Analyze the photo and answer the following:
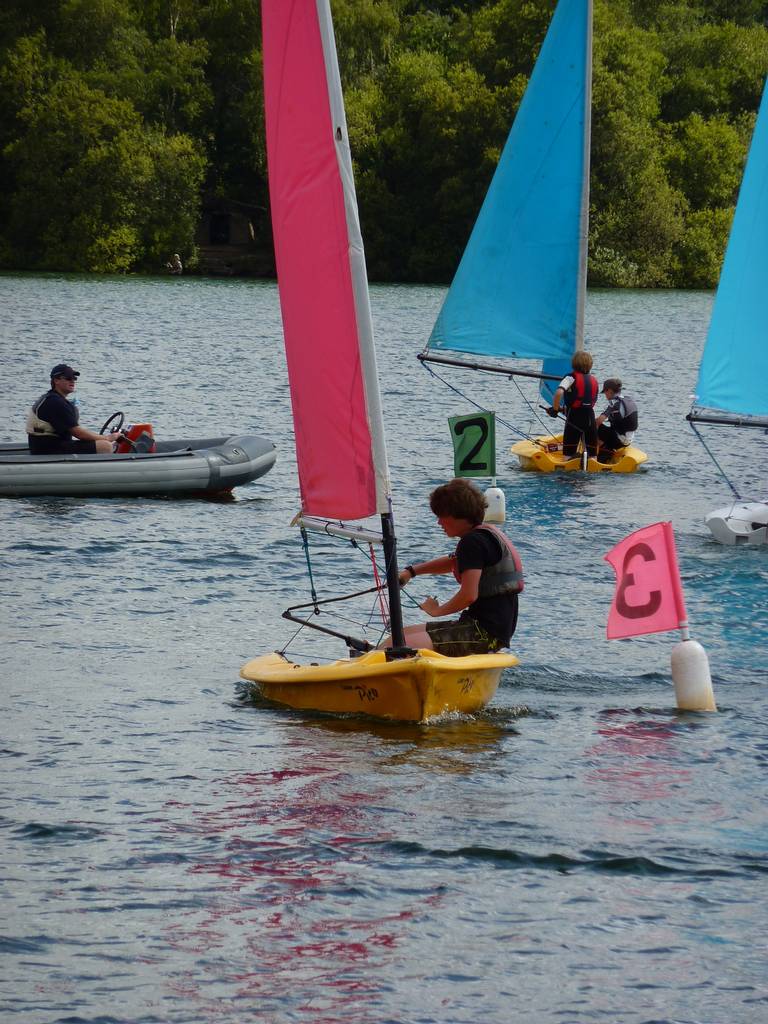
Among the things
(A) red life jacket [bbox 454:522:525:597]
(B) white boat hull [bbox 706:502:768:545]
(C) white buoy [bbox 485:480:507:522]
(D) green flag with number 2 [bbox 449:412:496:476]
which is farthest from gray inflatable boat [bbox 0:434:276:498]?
(A) red life jacket [bbox 454:522:525:597]

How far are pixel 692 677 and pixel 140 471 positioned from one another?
9272 mm

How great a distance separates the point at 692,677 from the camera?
10.4m

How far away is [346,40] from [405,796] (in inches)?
2736

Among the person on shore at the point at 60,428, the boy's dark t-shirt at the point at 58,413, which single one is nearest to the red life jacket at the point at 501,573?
the person on shore at the point at 60,428

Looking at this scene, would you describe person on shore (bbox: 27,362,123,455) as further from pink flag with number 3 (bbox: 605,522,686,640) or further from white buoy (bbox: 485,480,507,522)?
pink flag with number 3 (bbox: 605,522,686,640)

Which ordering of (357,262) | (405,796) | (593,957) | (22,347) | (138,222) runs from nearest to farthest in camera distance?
(593,957)
(405,796)
(357,262)
(22,347)
(138,222)

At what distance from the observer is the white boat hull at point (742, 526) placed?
1620 centimetres

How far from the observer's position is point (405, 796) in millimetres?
8594

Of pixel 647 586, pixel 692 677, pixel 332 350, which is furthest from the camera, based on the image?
pixel 692 677

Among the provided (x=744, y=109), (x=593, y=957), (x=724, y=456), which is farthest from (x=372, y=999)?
(x=744, y=109)

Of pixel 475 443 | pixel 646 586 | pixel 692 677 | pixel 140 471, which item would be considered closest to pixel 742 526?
pixel 475 443

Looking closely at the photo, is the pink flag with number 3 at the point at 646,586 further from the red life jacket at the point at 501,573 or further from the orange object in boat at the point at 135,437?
the orange object in boat at the point at 135,437

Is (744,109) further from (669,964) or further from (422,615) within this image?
(669,964)

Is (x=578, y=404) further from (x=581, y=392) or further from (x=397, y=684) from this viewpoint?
(x=397, y=684)
